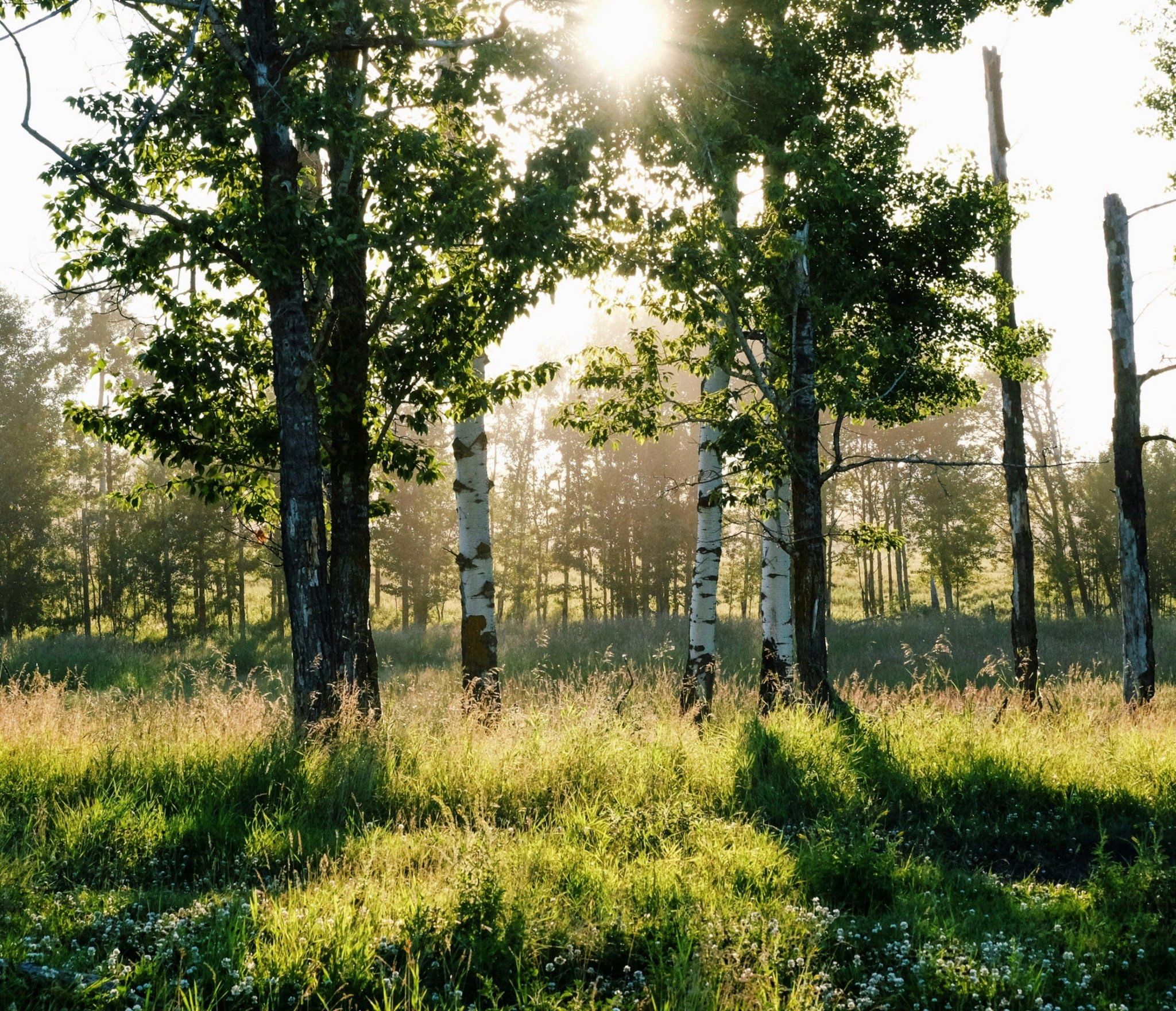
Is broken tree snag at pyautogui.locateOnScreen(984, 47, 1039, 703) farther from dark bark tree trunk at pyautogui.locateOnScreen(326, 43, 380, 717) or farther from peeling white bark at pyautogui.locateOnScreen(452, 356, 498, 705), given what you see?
dark bark tree trunk at pyautogui.locateOnScreen(326, 43, 380, 717)

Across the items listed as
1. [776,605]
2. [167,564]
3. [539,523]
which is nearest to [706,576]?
[776,605]

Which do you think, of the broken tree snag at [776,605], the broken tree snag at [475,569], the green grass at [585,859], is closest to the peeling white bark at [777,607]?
the broken tree snag at [776,605]

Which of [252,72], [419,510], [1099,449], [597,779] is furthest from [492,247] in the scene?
[1099,449]

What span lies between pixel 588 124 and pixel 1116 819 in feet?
24.4

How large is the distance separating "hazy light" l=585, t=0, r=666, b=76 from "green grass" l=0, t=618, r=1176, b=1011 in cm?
644

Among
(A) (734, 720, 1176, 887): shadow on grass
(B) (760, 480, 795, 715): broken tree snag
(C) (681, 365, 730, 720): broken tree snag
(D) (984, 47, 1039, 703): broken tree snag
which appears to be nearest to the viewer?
(A) (734, 720, 1176, 887): shadow on grass

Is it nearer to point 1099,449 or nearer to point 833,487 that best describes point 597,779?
point 833,487

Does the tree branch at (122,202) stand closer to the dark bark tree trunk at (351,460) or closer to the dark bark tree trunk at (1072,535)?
the dark bark tree trunk at (351,460)

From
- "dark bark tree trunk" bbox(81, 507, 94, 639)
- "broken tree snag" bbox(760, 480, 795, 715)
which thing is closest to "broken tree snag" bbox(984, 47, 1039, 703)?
"broken tree snag" bbox(760, 480, 795, 715)

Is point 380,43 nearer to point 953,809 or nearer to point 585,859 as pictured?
point 585,859

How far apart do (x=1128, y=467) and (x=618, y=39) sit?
8.87 metres

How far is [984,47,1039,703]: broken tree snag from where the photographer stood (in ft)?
39.4

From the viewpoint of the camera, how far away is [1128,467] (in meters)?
11.3

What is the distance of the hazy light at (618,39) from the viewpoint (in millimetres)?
8250
